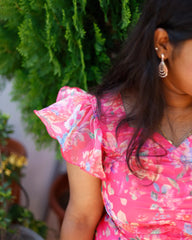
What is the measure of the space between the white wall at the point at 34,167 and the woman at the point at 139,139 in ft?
5.68

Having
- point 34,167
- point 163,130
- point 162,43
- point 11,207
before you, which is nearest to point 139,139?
point 163,130

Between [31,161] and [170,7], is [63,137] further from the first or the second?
[31,161]

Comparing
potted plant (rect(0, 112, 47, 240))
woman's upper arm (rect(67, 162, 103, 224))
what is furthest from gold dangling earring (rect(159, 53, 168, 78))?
potted plant (rect(0, 112, 47, 240))

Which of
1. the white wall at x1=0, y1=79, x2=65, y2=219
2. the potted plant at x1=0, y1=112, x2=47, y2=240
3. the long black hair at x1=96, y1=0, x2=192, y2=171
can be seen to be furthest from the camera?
the white wall at x1=0, y1=79, x2=65, y2=219

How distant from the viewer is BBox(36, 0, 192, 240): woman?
1.04 m

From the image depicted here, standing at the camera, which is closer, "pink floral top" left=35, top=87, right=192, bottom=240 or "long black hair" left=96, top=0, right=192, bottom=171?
"long black hair" left=96, top=0, right=192, bottom=171

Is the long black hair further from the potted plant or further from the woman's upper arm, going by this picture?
the potted plant

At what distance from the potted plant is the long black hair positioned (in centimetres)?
96

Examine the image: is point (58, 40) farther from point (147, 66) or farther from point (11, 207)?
point (11, 207)

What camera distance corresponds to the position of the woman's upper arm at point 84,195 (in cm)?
116

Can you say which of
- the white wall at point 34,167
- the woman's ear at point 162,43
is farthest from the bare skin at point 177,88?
the white wall at point 34,167

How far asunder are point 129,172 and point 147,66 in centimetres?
39

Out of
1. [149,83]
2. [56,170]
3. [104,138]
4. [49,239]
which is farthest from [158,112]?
[56,170]

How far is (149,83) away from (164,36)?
0.17m
